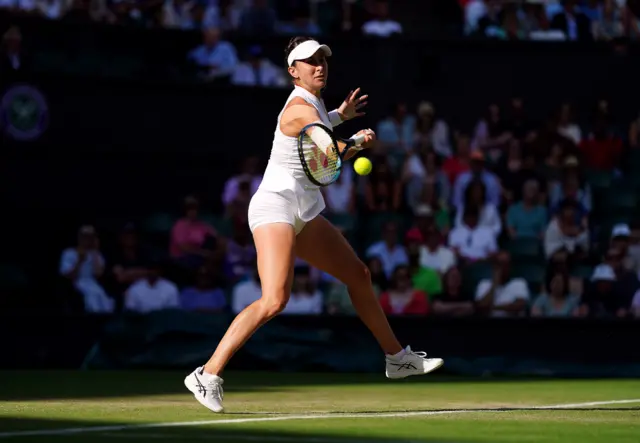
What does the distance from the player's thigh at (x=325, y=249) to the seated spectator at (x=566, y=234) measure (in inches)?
300

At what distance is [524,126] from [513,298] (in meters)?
4.01

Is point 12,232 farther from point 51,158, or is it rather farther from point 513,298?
point 513,298

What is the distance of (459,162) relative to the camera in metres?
16.0

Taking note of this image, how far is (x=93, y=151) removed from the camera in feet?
53.5

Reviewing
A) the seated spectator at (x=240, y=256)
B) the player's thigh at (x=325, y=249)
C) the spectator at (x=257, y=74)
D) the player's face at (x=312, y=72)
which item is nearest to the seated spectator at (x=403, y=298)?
the seated spectator at (x=240, y=256)

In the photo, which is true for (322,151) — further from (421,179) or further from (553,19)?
(553,19)

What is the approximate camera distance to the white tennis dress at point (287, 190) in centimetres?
745

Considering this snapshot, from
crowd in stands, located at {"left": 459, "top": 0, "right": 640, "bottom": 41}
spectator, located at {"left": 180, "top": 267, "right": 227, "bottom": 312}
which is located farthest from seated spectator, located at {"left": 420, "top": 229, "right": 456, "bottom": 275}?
crowd in stands, located at {"left": 459, "top": 0, "right": 640, "bottom": 41}

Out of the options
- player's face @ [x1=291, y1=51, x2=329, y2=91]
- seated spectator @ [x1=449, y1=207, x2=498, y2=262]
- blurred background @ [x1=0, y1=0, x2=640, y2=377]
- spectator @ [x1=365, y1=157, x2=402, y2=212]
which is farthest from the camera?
spectator @ [x1=365, y1=157, x2=402, y2=212]

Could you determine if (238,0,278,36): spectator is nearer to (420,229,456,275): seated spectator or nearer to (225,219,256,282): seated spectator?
(225,219,256,282): seated spectator

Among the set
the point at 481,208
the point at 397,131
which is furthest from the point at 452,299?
the point at 397,131

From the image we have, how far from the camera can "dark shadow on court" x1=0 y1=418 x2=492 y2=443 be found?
6.02 metres

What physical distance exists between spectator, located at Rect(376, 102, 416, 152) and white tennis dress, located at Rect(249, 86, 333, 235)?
866 centimetres

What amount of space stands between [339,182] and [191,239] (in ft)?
6.14
